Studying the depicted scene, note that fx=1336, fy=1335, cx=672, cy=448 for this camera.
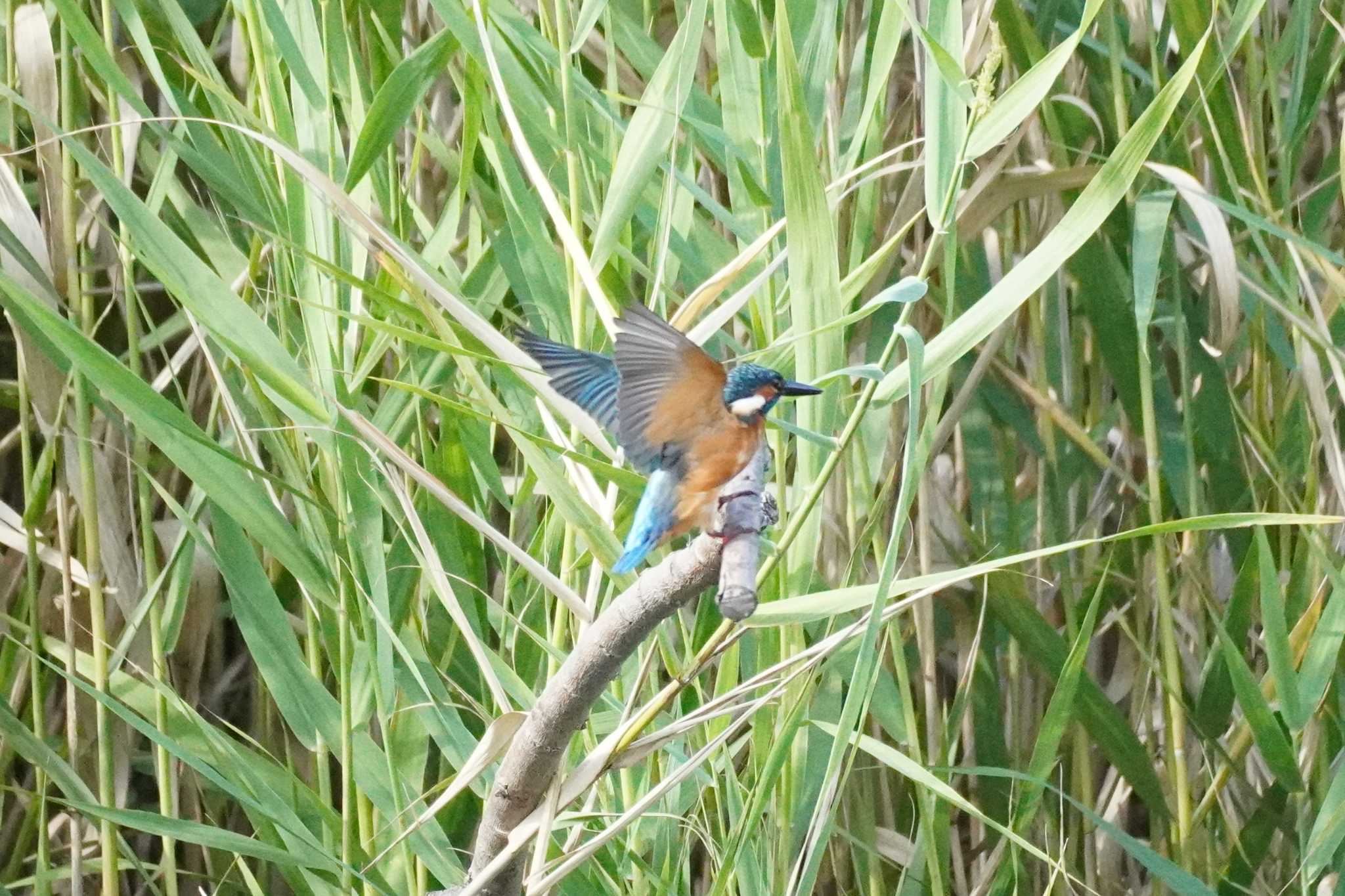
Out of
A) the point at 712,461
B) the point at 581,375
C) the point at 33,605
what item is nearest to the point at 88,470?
the point at 33,605

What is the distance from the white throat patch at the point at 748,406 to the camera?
0.59m

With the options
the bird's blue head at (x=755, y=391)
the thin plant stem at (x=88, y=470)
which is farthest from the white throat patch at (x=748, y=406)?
the thin plant stem at (x=88, y=470)

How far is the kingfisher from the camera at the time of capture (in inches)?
21.7

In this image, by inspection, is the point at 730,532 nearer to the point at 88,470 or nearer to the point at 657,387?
the point at 657,387

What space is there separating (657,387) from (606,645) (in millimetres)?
118

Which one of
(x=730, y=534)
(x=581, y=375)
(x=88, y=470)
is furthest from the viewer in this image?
(x=88, y=470)

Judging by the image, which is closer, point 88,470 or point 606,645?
point 606,645

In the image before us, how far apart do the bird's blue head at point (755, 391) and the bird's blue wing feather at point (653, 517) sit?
4 cm

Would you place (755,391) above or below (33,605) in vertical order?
above

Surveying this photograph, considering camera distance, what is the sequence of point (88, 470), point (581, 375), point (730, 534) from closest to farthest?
point (730, 534), point (581, 375), point (88, 470)

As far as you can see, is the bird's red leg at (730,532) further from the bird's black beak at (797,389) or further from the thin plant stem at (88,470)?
the thin plant stem at (88,470)

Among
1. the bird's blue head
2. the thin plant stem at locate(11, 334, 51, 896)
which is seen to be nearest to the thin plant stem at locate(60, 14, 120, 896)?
the thin plant stem at locate(11, 334, 51, 896)

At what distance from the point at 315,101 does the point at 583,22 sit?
175mm

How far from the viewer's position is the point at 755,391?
0.60 metres
